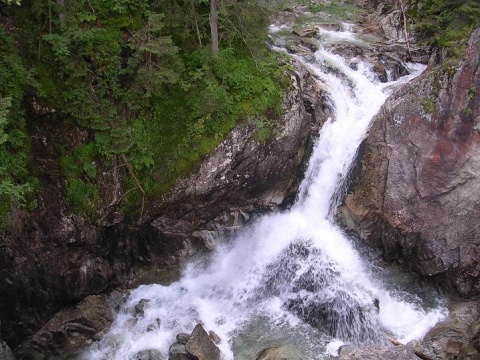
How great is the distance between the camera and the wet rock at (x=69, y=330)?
1130cm

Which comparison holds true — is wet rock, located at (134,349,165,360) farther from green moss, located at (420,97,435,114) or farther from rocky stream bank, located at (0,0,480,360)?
green moss, located at (420,97,435,114)

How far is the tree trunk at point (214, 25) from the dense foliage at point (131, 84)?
353mm

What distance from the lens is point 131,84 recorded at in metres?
12.3

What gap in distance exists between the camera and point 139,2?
40.2 feet

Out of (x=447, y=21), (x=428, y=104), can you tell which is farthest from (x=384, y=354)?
(x=447, y=21)

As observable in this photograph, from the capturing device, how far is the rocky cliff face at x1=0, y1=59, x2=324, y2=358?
10938mm

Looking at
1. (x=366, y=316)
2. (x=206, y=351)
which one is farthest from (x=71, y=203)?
(x=366, y=316)

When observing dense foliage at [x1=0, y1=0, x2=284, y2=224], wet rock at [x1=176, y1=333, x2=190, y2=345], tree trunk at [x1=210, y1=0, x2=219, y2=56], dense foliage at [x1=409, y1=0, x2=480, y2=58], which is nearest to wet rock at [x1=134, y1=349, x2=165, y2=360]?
wet rock at [x1=176, y1=333, x2=190, y2=345]

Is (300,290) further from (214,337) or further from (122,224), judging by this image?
(122,224)

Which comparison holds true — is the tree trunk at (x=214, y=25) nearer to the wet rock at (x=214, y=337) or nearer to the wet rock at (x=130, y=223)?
the wet rock at (x=130, y=223)

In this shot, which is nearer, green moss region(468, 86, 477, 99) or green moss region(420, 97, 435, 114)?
green moss region(468, 86, 477, 99)

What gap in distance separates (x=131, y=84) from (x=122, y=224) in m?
4.70

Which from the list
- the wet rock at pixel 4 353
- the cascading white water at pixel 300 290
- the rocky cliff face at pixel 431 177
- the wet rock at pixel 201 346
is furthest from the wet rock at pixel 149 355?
the rocky cliff face at pixel 431 177

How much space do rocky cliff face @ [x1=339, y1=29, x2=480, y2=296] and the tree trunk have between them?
6.60 meters
